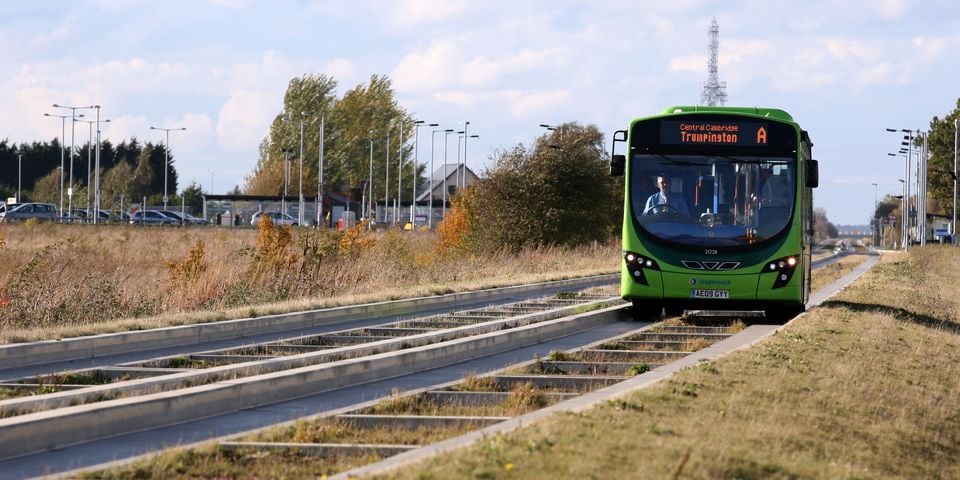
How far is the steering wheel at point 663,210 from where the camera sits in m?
22.5

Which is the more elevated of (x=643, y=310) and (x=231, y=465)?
(x=643, y=310)

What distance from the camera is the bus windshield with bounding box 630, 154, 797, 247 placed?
22312 millimetres

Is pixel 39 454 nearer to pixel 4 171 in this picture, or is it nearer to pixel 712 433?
pixel 712 433

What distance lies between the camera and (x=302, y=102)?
126 metres

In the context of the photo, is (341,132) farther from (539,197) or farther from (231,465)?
(231,465)

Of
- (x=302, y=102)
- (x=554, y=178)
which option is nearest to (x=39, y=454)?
(x=554, y=178)

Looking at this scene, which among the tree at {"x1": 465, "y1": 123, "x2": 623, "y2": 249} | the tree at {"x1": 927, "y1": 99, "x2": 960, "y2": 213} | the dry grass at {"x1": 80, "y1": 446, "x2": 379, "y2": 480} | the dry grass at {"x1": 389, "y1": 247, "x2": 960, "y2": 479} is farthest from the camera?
the tree at {"x1": 927, "y1": 99, "x2": 960, "y2": 213}

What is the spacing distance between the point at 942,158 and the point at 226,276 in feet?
316

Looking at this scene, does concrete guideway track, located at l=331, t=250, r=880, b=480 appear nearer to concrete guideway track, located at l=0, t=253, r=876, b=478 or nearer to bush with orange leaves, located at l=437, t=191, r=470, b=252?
concrete guideway track, located at l=0, t=253, r=876, b=478

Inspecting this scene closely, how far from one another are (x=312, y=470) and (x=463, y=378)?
5.91 meters

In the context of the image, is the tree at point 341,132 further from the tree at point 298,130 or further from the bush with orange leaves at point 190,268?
the bush with orange leaves at point 190,268

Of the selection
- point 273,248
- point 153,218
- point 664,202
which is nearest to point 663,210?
point 664,202

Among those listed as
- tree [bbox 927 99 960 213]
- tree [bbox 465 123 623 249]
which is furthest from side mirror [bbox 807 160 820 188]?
tree [bbox 927 99 960 213]

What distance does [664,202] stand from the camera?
2253cm
